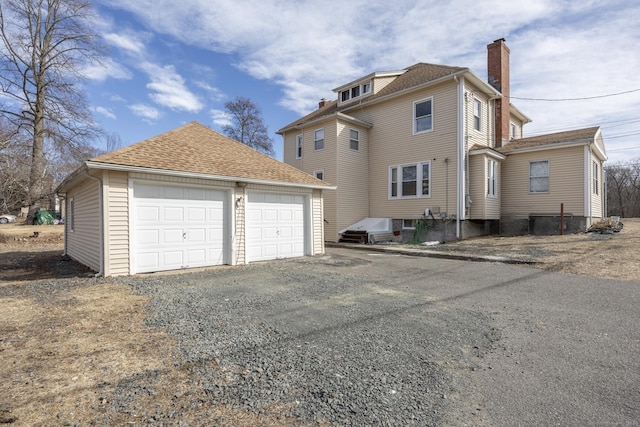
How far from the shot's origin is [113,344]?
3.65 meters

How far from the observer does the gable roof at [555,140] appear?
1359 centimetres

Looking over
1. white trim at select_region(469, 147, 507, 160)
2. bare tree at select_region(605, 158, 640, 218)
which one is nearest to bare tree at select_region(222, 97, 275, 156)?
white trim at select_region(469, 147, 507, 160)

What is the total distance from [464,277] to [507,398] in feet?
17.1

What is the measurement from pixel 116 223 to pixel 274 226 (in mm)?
4406

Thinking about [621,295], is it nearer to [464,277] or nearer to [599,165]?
[464,277]

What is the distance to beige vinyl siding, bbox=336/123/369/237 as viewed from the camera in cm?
1609

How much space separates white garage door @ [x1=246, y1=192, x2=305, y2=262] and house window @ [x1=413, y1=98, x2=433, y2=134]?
7.28 m

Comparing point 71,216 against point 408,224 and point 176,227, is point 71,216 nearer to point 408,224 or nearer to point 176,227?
point 176,227

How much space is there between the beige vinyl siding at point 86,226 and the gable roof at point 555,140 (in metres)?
16.0

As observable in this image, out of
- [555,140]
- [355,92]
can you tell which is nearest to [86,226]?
[355,92]

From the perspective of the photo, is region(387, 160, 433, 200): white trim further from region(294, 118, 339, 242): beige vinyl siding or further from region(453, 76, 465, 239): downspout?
region(294, 118, 339, 242): beige vinyl siding

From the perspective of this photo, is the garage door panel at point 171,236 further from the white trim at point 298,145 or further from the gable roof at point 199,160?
the white trim at point 298,145

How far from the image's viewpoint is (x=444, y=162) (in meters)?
14.2

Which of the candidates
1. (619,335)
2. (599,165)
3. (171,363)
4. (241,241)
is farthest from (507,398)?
(599,165)
